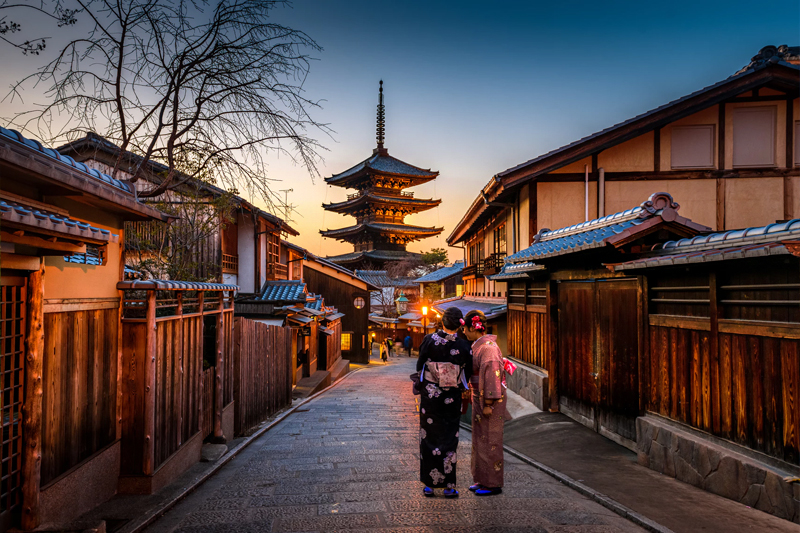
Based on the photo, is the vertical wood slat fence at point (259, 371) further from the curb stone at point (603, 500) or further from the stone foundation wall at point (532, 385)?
the stone foundation wall at point (532, 385)

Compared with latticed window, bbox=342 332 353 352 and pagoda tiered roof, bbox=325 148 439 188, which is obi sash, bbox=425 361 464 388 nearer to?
latticed window, bbox=342 332 353 352

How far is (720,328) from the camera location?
482cm

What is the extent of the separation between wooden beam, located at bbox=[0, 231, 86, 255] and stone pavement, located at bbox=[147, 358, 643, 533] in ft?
7.77

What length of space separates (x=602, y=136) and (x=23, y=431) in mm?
11783

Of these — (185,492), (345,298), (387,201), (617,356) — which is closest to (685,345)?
(617,356)

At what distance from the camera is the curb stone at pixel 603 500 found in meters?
3.81

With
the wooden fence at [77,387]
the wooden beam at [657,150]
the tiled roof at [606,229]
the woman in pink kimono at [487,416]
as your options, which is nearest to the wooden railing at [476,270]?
the wooden beam at [657,150]

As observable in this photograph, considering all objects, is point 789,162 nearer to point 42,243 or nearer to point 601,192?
point 601,192

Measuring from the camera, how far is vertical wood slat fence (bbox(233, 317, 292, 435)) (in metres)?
7.90

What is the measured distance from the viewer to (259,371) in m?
9.16

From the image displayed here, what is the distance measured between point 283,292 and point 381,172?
24.4 metres

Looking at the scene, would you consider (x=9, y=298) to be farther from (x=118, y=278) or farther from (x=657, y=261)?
(x=657, y=261)

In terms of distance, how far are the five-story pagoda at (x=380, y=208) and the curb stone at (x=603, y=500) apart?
119 ft

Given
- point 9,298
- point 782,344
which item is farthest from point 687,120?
point 9,298
